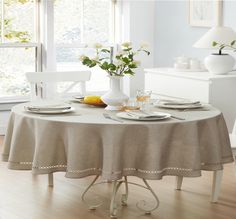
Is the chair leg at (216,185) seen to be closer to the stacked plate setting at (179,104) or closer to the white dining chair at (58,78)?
the stacked plate setting at (179,104)

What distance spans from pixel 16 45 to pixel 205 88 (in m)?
2.26

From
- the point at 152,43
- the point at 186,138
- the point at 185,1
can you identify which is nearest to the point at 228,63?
the point at 185,1

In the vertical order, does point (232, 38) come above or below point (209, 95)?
above

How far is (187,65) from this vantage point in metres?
6.26

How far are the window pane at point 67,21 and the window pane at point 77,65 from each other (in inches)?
4.8

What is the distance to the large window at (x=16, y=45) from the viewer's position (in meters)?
6.81

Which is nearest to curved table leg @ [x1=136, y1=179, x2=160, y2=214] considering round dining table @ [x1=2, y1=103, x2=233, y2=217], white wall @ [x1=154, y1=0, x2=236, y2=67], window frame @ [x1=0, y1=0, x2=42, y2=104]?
round dining table @ [x1=2, y1=103, x2=233, y2=217]

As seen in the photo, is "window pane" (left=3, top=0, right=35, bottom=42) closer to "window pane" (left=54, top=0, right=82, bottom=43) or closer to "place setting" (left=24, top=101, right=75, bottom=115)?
"window pane" (left=54, top=0, right=82, bottom=43)

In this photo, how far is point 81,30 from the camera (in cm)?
728

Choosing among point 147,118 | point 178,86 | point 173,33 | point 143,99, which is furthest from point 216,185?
point 173,33

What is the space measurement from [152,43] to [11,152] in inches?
147

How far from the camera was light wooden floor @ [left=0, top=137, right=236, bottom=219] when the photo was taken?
13.7ft

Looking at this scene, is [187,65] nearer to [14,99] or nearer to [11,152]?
[14,99]

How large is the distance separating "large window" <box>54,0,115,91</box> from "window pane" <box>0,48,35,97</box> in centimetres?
34
